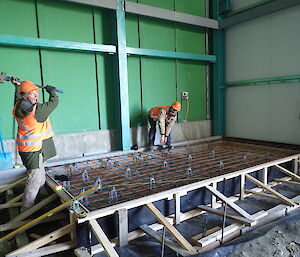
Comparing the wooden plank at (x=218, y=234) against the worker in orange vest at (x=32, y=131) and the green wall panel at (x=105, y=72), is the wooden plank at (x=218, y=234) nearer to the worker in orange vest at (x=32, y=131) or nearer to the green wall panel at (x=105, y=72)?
the worker in orange vest at (x=32, y=131)

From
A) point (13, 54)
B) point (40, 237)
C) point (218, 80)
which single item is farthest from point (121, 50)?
point (40, 237)

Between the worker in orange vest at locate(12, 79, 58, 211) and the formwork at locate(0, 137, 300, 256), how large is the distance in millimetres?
253

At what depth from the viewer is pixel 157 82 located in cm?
619

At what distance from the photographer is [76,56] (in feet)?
16.7

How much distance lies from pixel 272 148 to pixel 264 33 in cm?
274

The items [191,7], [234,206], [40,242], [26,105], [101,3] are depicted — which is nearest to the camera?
[40,242]

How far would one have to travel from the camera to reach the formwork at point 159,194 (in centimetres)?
254

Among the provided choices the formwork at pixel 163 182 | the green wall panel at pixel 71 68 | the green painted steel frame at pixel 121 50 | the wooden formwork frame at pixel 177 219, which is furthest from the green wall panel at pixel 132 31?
the wooden formwork frame at pixel 177 219

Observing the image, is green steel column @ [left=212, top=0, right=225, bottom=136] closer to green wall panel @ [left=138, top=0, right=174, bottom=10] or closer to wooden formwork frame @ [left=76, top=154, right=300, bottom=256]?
green wall panel @ [left=138, top=0, right=174, bottom=10]

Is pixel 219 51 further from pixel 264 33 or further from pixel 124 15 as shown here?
pixel 124 15

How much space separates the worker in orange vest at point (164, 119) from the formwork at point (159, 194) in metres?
0.54

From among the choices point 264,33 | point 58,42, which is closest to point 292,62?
point 264,33

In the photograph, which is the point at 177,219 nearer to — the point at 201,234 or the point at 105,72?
the point at 201,234

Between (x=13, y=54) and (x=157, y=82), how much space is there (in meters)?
3.12
